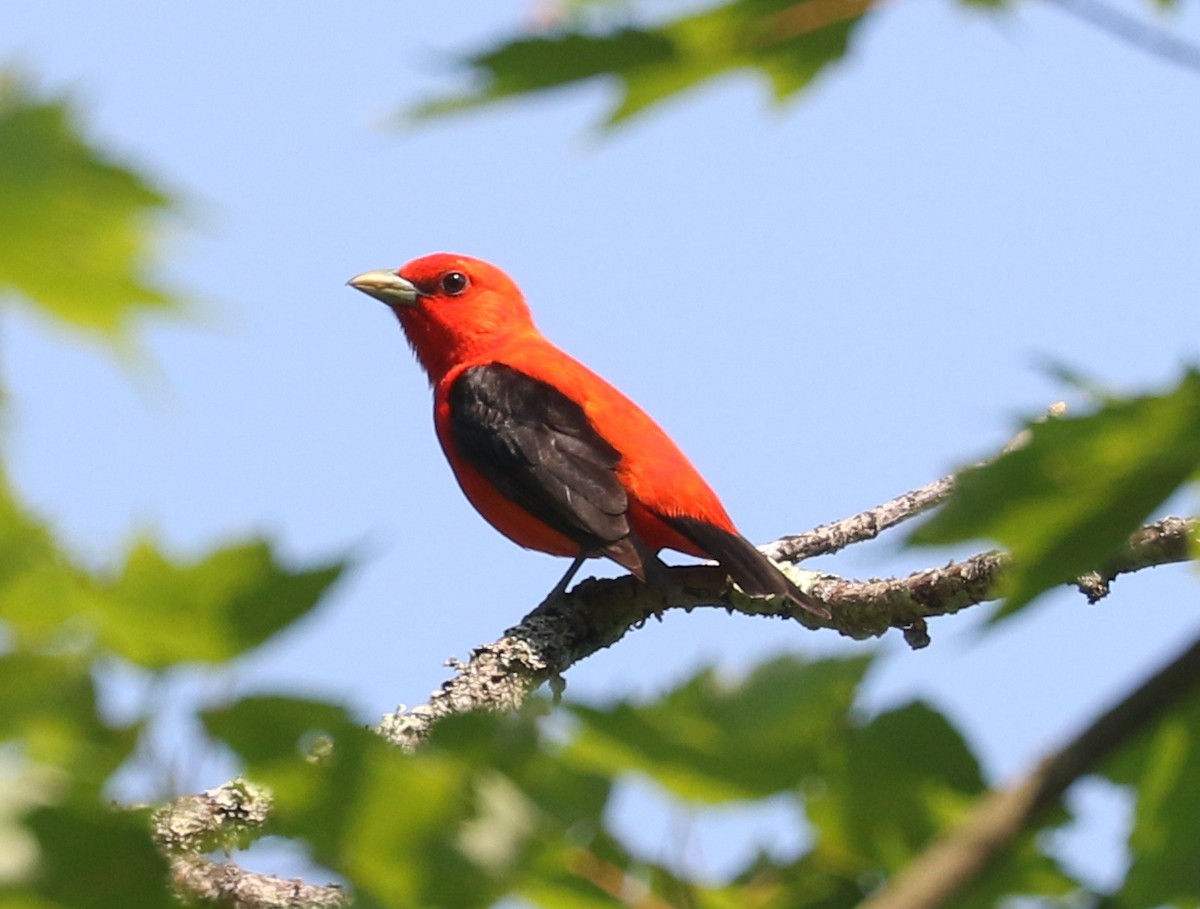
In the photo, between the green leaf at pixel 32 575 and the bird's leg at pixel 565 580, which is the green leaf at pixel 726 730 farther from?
the bird's leg at pixel 565 580

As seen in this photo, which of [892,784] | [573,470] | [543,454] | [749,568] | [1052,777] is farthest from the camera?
[543,454]

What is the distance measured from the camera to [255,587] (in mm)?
1191

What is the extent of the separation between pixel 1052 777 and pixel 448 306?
23.2 feet

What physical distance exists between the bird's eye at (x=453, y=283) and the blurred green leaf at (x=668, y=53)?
22.3ft

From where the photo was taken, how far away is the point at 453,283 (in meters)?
8.12

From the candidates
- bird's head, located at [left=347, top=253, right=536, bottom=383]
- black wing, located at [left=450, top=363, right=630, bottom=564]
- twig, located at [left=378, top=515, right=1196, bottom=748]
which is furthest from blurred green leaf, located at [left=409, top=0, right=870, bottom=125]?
bird's head, located at [left=347, top=253, right=536, bottom=383]

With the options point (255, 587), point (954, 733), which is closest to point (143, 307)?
point (255, 587)

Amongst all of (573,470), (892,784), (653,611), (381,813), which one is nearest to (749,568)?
(653,611)

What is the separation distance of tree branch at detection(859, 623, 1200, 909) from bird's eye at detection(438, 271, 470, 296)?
7134mm

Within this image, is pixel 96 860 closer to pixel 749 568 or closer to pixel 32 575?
pixel 32 575

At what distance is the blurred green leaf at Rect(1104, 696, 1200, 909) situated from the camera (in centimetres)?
124

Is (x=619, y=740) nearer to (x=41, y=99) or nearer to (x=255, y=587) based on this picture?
(x=255, y=587)

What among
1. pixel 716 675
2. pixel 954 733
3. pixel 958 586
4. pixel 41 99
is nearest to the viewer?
pixel 41 99

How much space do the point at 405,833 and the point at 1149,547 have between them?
287 cm
